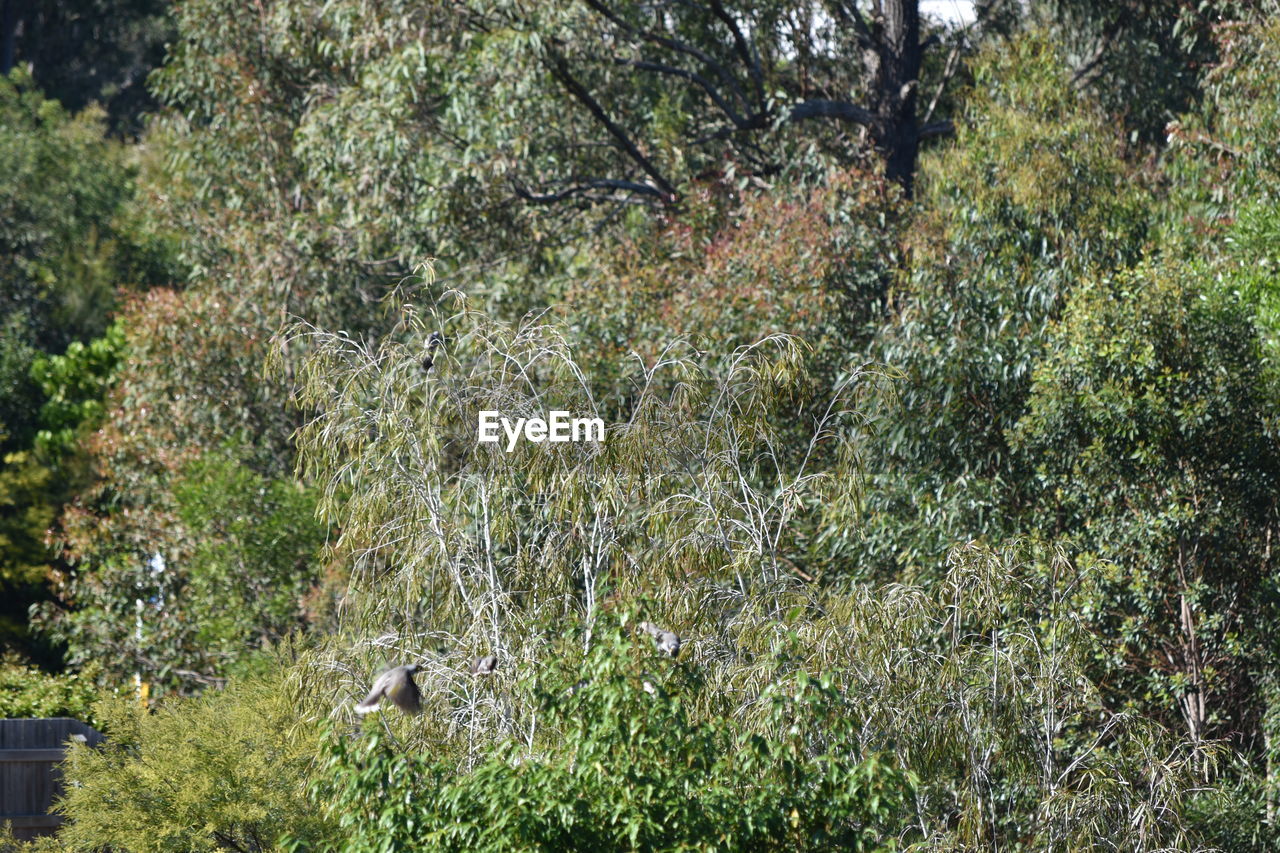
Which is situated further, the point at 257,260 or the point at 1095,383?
the point at 257,260

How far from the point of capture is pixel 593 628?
6.41 m

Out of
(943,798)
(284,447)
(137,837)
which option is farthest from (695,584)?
(284,447)

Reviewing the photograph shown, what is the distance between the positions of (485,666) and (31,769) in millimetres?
5630

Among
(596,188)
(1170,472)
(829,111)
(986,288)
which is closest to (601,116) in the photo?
(596,188)

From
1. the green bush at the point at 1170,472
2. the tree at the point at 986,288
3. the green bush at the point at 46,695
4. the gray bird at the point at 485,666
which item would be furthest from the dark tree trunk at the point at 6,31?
the gray bird at the point at 485,666

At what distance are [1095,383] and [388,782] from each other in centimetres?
563

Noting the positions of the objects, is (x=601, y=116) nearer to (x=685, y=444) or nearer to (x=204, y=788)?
(x=685, y=444)

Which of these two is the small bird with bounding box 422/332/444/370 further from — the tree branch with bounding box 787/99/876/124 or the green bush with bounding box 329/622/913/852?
the tree branch with bounding box 787/99/876/124

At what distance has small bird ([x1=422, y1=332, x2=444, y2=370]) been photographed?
7684 millimetres

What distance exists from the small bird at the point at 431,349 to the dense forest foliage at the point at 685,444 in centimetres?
8

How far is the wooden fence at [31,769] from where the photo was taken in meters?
10.6

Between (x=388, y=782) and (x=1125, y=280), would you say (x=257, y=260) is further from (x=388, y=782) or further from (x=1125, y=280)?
(x=388, y=782)

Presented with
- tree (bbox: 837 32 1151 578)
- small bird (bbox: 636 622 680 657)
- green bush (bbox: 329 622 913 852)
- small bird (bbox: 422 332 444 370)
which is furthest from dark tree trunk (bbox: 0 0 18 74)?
small bird (bbox: 636 622 680 657)

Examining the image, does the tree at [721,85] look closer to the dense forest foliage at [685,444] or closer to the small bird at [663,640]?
the dense forest foliage at [685,444]
